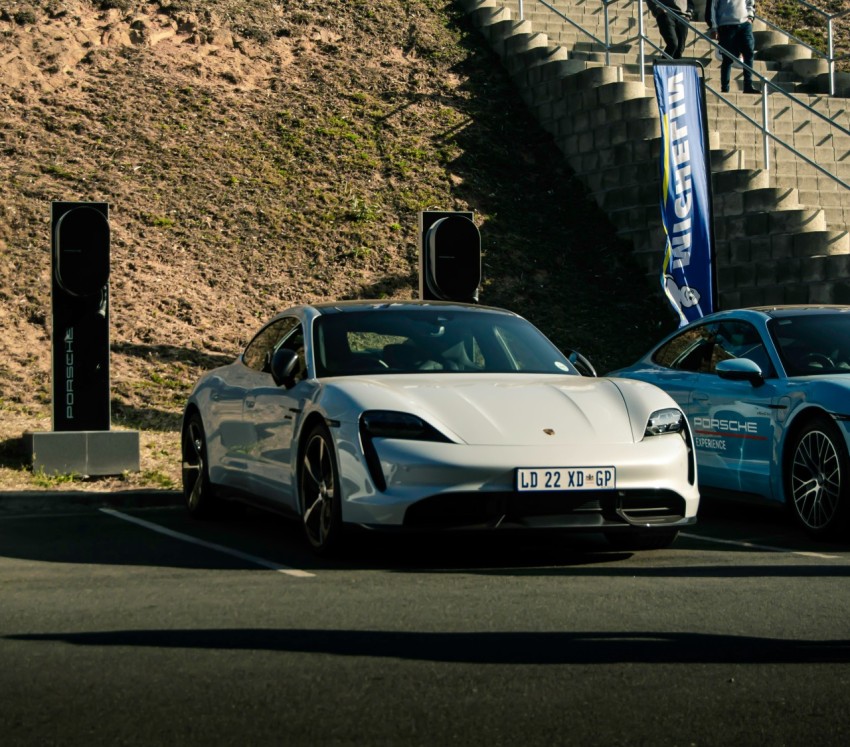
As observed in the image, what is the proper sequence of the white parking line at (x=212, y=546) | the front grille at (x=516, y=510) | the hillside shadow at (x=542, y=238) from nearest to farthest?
the front grille at (x=516, y=510) < the white parking line at (x=212, y=546) < the hillside shadow at (x=542, y=238)

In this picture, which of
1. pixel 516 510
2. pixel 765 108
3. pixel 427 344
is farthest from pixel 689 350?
pixel 765 108

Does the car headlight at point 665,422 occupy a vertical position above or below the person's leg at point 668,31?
below

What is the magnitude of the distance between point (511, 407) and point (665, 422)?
2.93 ft

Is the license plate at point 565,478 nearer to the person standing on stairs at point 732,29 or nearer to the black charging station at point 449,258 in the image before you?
the black charging station at point 449,258

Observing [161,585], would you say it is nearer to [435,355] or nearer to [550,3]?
[435,355]

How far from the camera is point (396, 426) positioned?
7.55m

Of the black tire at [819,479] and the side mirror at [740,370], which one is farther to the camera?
the side mirror at [740,370]

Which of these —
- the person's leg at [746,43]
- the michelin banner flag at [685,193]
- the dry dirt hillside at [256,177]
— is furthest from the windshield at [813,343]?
the person's leg at [746,43]

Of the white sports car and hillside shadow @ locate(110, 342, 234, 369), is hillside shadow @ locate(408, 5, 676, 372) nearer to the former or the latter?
hillside shadow @ locate(110, 342, 234, 369)

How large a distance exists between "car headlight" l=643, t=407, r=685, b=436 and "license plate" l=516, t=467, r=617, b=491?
449 millimetres

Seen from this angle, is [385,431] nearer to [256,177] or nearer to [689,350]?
[689,350]

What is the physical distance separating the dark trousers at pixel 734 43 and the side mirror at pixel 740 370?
44.4 feet

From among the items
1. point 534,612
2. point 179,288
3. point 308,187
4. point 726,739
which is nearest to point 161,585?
point 534,612

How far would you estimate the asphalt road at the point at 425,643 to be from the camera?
14.8 ft
